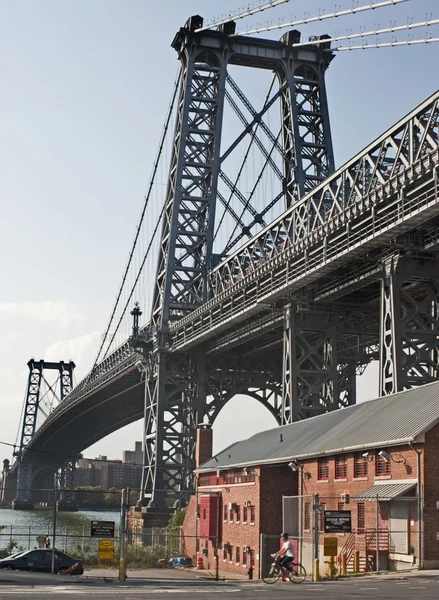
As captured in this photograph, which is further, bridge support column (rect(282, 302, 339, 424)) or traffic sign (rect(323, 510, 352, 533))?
bridge support column (rect(282, 302, 339, 424))

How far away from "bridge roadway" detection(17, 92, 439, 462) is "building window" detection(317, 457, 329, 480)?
1093 cm

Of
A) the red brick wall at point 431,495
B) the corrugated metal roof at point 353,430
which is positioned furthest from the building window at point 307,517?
the red brick wall at point 431,495

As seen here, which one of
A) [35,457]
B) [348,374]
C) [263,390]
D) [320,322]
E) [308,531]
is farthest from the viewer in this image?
[35,457]

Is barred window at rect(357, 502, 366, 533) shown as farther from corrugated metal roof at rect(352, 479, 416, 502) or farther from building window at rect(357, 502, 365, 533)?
corrugated metal roof at rect(352, 479, 416, 502)

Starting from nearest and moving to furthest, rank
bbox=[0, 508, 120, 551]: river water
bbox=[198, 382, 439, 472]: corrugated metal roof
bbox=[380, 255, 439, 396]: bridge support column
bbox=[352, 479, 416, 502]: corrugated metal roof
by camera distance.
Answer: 1. bbox=[352, 479, 416, 502]: corrugated metal roof
2. bbox=[198, 382, 439, 472]: corrugated metal roof
3. bbox=[380, 255, 439, 396]: bridge support column
4. bbox=[0, 508, 120, 551]: river water

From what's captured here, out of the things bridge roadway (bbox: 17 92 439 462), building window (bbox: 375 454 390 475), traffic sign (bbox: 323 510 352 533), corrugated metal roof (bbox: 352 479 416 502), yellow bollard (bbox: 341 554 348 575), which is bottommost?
yellow bollard (bbox: 341 554 348 575)

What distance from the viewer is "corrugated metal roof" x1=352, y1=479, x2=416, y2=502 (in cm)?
3550

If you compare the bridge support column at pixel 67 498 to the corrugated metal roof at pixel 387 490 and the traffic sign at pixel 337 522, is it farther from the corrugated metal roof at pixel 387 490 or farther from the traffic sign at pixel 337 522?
the traffic sign at pixel 337 522

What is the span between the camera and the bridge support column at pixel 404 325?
48531 millimetres

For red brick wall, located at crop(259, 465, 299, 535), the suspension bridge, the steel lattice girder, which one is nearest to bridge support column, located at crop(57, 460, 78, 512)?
the suspension bridge

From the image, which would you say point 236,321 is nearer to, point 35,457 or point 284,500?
point 284,500

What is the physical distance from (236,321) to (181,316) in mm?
16378

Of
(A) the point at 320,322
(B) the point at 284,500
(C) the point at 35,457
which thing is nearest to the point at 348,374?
(A) the point at 320,322

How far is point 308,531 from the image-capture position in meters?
43.9
